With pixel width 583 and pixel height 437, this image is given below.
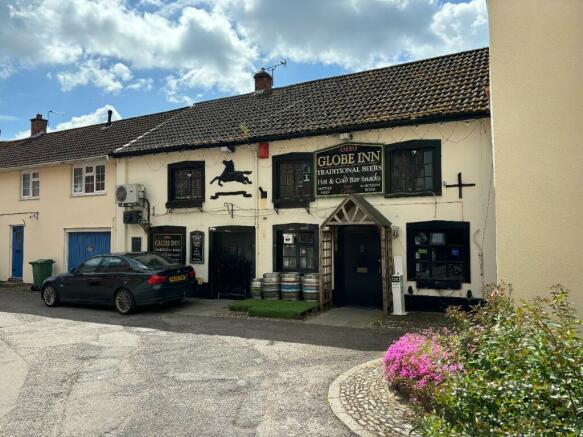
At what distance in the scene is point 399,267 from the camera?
11.1 m

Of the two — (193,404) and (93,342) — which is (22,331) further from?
(193,404)

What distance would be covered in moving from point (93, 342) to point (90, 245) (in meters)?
9.24

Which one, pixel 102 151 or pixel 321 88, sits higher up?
pixel 321 88

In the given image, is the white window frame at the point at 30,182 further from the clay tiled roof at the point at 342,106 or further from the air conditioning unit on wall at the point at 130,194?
the air conditioning unit on wall at the point at 130,194

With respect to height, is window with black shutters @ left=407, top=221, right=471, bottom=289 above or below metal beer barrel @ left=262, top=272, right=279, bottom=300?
above

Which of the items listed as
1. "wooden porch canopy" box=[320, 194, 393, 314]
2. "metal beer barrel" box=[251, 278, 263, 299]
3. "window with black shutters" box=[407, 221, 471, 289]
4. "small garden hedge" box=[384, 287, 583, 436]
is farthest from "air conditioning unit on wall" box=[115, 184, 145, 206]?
"small garden hedge" box=[384, 287, 583, 436]

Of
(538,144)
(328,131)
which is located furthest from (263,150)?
(538,144)

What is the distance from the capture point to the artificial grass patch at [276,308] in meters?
10.6

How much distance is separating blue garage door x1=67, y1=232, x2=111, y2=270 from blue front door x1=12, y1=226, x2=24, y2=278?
3.39m

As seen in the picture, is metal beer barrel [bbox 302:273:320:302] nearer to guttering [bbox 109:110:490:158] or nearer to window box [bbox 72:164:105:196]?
guttering [bbox 109:110:490:158]

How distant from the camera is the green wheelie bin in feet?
55.3

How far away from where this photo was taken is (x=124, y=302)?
38.1 ft

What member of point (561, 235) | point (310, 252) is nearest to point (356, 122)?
point (310, 252)

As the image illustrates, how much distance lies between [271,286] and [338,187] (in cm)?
Answer: 332
